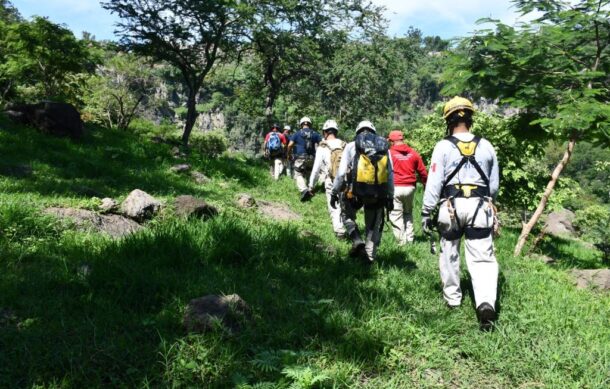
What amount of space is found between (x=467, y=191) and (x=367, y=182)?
1414mm

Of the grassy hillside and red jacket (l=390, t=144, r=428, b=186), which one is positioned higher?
red jacket (l=390, t=144, r=428, b=186)

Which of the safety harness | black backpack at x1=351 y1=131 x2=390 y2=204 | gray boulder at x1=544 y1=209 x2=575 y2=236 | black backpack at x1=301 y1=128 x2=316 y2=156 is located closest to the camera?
the safety harness

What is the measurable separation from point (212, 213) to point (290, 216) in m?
2.82

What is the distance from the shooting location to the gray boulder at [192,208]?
658 cm

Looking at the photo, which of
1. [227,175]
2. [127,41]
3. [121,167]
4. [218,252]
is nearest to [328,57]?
[127,41]

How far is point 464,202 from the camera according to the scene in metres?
4.43

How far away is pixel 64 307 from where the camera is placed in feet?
11.6

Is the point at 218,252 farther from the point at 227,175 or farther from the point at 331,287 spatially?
the point at 227,175

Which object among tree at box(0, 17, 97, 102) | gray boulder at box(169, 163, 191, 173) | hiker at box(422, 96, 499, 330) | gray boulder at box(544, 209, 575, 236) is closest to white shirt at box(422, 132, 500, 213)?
hiker at box(422, 96, 499, 330)

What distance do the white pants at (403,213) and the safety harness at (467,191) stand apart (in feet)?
10.9

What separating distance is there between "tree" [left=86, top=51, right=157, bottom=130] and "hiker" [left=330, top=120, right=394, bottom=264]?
29.8 metres

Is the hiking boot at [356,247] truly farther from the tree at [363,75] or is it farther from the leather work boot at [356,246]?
the tree at [363,75]

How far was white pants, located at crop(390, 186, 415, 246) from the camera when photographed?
25.8 feet

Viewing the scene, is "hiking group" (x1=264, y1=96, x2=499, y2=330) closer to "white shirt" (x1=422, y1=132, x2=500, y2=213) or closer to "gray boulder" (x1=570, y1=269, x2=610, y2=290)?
"white shirt" (x1=422, y1=132, x2=500, y2=213)
